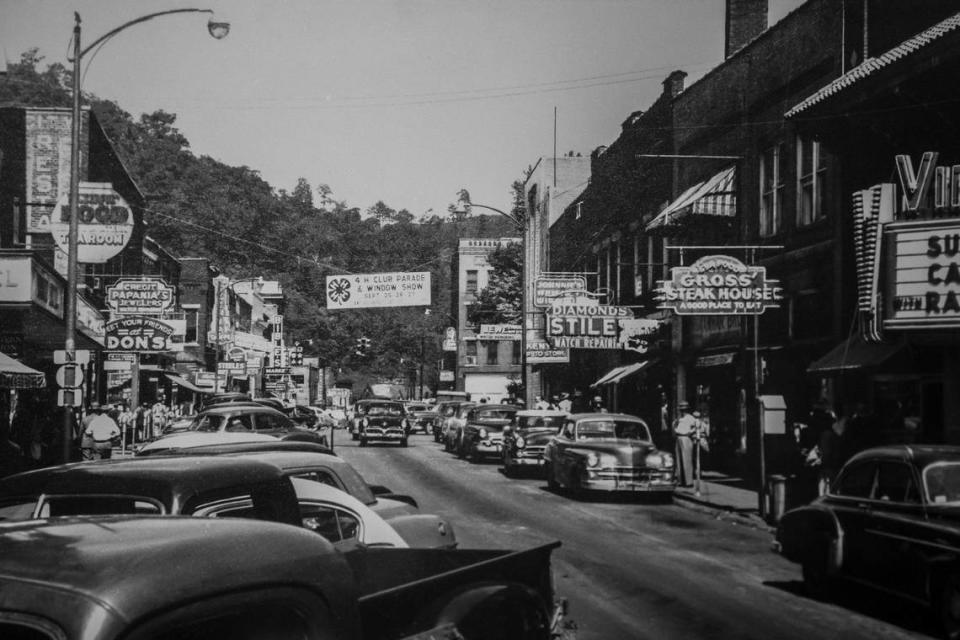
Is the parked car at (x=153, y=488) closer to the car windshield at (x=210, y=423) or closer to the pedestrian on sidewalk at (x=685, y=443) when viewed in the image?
the car windshield at (x=210, y=423)

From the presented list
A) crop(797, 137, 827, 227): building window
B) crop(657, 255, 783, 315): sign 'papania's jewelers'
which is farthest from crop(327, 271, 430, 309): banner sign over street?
crop(657, 255, 783, 315): sign 'papania's jewelers'

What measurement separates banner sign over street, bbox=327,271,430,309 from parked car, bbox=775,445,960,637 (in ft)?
73.5

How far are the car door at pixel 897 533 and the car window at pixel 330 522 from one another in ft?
16.1

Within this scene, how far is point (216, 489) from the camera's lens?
15.3 ft

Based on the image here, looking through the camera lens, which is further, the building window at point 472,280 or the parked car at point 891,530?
the building window at point 472,280

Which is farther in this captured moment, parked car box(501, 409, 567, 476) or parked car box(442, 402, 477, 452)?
parked car box(442, 402, 477, 452)

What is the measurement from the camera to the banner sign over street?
32344 mm

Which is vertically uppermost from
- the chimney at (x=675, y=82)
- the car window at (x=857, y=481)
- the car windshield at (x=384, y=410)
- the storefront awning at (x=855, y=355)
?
the chimney at (x=675, y=82)

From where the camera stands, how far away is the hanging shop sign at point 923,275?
568 inches

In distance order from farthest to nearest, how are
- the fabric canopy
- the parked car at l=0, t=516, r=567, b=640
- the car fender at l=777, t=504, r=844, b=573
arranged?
the fabric canopy, the car fender at l=777, t=504, r=844, b=573, the parked car at l=0, t=516, r=567, b=640

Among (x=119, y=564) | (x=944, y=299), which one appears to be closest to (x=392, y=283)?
(x=944, y=299)

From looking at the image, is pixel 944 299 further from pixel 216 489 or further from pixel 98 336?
pixel 98 336

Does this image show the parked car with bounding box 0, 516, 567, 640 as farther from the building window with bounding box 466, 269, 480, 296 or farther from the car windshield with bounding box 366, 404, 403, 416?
the building window with bounding box 466, 269, 480, 296

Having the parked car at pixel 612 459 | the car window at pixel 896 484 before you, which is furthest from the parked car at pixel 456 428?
the car window at pixel 896 484
